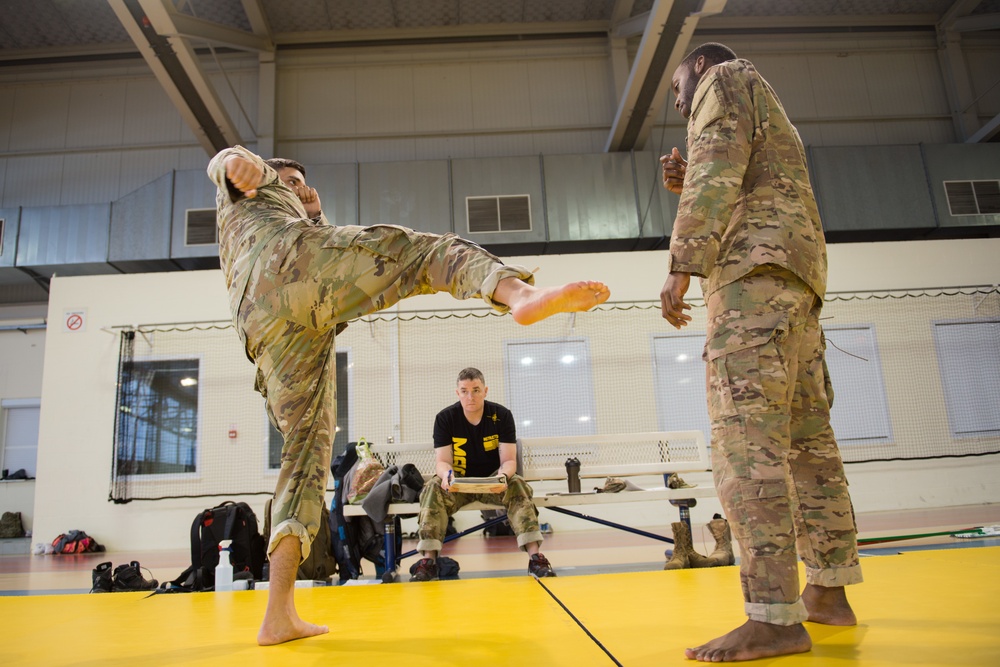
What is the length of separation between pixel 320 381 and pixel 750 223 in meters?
1.30

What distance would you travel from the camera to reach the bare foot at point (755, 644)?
130 cm

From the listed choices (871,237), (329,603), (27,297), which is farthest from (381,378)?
(871,237)

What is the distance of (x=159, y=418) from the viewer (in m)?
7.38

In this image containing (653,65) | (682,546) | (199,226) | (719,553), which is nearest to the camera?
(682,546)

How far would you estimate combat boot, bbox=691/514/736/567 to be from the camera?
3492 millimetres

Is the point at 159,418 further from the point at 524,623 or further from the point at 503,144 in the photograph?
the point at 524,623

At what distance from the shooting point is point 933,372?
7.55 meters

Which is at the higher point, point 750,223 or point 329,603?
point 750,223

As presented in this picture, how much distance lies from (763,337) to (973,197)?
9.89 meters

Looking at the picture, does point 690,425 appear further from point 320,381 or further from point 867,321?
point 320,381

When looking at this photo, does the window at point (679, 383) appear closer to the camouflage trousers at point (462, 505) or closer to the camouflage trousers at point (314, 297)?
the camouflage trousers at point (462, 505)

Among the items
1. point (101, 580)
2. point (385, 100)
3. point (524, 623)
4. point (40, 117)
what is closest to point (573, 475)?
point (524, 623)

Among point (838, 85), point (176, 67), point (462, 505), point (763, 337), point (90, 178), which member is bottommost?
point (462, 505)

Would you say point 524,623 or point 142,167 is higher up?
point 142,167
